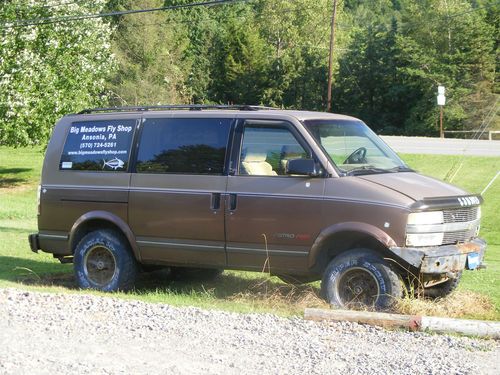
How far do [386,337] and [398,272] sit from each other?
1400 mm

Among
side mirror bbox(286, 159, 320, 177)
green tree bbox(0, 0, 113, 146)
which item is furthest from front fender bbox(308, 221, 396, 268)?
green tree bbox(0, 0, 113, 146)

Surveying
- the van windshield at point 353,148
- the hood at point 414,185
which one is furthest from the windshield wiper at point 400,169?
the hood at point 414,185

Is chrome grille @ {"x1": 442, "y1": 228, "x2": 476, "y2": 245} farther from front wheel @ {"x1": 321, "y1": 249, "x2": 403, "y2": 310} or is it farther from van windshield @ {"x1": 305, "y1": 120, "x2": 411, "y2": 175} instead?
van windshield @ {"x1": 305, "y1": 120, "x2": 411, "y2": 175}

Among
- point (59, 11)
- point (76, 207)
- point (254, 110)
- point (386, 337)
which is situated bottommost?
point (386, 337)

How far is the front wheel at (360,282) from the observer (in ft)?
26.9

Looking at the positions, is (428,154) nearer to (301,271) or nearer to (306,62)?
(301,271)

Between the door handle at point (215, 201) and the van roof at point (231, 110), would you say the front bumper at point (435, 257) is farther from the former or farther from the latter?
the door handle at point (215, 201)

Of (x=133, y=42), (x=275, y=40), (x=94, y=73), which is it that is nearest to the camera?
(x=94, y=73)

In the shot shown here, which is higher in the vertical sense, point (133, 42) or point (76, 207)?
point (133, 42)

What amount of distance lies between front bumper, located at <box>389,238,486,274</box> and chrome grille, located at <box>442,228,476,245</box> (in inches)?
3.1

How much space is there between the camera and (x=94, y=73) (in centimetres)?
3153

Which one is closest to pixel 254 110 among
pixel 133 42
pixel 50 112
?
pixel 50 112

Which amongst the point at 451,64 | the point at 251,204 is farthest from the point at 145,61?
the point at 251,204

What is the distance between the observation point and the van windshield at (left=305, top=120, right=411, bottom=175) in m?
8.91
